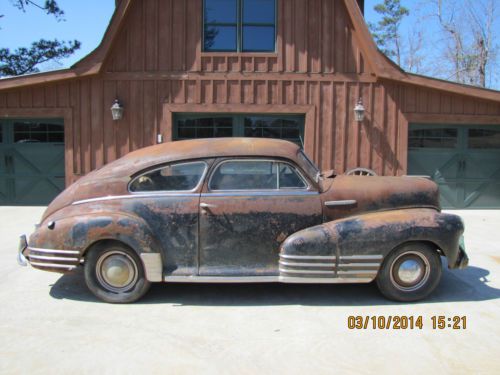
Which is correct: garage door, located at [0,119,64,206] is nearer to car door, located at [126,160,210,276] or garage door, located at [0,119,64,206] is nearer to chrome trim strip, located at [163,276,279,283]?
car door, located at [126,160,210,276]

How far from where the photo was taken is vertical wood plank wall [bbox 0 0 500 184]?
10.2 metres

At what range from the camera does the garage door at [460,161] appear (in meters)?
10.7

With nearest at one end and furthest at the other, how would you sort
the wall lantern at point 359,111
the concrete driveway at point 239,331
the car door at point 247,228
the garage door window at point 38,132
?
1. the concrete driveway at point 239,331
2. the car door at point 247,228
3. the wall lantern at point 359,111
4. the garage door window at point 38,132

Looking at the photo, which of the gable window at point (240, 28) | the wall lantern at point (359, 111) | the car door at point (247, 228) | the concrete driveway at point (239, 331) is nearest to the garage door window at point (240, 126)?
the wall lantern at point (359, 111)

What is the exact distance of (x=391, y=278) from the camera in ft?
14.5

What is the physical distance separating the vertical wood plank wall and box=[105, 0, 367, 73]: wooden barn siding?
2 cm

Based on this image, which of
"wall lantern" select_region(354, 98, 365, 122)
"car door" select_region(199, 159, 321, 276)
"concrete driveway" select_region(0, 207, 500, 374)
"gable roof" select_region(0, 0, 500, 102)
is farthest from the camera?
"wall lantern" select_region(354, 98, 365, 122)

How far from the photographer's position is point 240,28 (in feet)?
34.0

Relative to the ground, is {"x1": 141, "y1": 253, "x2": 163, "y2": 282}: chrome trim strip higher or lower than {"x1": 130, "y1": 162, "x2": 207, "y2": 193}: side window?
lower

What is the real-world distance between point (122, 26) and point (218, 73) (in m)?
2.53

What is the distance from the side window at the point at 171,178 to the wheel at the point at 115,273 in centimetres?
67

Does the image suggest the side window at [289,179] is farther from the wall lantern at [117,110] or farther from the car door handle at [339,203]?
the wall lantern at [117,110]

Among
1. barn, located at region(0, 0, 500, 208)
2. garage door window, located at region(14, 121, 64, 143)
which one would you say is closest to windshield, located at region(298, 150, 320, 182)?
barn, located at region(0, 0, 500, 208)

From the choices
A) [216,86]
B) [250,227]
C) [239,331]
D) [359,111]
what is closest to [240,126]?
[216,86]
